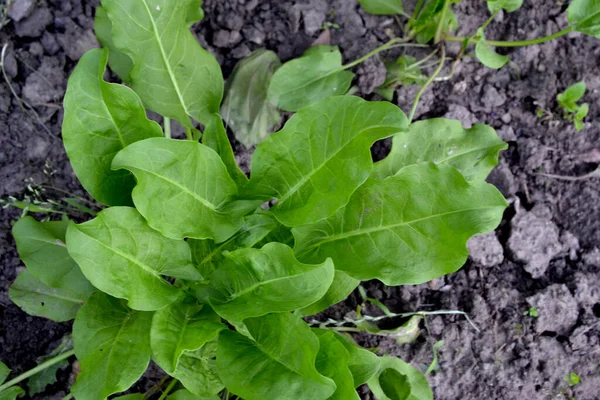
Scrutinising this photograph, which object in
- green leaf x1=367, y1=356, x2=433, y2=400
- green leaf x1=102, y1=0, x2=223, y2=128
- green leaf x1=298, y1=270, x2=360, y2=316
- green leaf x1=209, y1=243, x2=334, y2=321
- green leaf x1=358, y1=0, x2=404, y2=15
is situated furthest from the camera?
green leaf x1=358, y1=0, x2=404, y2=15

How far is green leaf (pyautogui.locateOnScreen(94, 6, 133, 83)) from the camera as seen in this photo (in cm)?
174

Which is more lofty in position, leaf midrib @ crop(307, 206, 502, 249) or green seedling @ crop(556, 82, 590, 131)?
leaf midrib @ crop(307, 206, 502, 249)

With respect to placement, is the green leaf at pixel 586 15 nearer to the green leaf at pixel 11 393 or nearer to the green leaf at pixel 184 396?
the green leaf at pixel 184 396

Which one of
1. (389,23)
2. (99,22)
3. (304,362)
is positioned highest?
(99,22)

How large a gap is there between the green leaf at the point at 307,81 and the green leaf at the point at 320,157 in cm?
53

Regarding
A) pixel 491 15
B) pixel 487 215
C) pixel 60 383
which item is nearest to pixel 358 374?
pixel 487 215

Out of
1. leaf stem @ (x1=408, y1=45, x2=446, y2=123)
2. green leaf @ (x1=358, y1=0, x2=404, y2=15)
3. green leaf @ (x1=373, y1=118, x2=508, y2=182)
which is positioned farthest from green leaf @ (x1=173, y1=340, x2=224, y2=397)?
green leaf @ (x1=358, y1=0, x2=404, y2=15)

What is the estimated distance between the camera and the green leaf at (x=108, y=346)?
1394 mm

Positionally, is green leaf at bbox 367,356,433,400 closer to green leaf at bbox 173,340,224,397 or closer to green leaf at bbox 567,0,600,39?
green leaf at bbox 173,340,224,397

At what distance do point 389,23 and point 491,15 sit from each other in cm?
40

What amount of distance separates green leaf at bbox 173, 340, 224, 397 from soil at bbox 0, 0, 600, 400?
12.7 inches

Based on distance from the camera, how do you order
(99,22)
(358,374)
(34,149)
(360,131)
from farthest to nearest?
1. (34,149)
2. (99,22)
3. (358,374)
4. (360,131)

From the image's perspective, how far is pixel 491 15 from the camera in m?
2.23

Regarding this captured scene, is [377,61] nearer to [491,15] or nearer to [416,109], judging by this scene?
[416,109]
